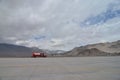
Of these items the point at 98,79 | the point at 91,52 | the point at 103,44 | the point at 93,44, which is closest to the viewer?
the point at 98,79

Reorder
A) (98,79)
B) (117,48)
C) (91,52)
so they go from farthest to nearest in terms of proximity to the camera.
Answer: (117,48) → (91,52) → (98,79)

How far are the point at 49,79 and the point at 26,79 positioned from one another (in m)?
1.50

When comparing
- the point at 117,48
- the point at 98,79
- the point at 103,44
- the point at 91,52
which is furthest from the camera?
the point at 103,44

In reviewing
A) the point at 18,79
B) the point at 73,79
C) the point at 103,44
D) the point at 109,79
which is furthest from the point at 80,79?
the point at 103,44

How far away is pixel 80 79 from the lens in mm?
11031

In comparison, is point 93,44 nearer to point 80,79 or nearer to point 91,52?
point 91,52

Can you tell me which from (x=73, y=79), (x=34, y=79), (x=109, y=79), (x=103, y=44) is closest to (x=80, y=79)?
(x=73, y=79)

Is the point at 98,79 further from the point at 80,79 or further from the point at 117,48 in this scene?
the point at 117,48

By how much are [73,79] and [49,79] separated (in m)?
1.55

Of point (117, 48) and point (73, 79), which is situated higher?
point (117, 48)

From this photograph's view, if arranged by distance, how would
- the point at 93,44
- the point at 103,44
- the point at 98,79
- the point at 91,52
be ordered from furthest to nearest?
the point at 93,44, the point at 103,44, the point at 91,52, the point at 98,79

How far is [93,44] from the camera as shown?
611 ft

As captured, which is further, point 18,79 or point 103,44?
point 103,44

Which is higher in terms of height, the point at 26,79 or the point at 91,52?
the point at 91,52
